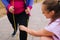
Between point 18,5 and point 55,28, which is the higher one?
point 55,28

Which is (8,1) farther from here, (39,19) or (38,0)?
(38,0)

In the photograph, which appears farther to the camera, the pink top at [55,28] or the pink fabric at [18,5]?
the pink fabric at [18,5]

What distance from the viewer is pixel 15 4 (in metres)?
5.62

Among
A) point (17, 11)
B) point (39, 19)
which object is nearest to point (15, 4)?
point (17, 11)

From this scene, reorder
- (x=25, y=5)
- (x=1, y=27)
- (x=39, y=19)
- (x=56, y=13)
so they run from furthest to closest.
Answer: (x=39, y=19) < (x=1, y=27) < (x=25, y=5) < (x=56, y=13)

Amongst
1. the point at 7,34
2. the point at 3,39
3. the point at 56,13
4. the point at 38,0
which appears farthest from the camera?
the point at 38,0

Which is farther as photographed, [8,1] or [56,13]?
[8,1]

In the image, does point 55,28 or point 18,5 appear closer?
point 55,28

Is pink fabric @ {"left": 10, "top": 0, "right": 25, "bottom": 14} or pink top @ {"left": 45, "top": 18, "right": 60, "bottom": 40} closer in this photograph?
pink top @ {"left": 45, "top": 18, "right": 60, "bottom": 40}

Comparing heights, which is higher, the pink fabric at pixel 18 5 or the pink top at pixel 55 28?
the pink top at pixel 55 28

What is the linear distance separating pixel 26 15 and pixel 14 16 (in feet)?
0.92

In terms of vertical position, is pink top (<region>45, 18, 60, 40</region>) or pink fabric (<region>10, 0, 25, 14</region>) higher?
pink top (<region>45, 18, 60, 40</region>)

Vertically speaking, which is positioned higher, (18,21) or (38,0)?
(18,21)

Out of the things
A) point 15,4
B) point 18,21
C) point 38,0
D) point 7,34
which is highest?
point 15,4
